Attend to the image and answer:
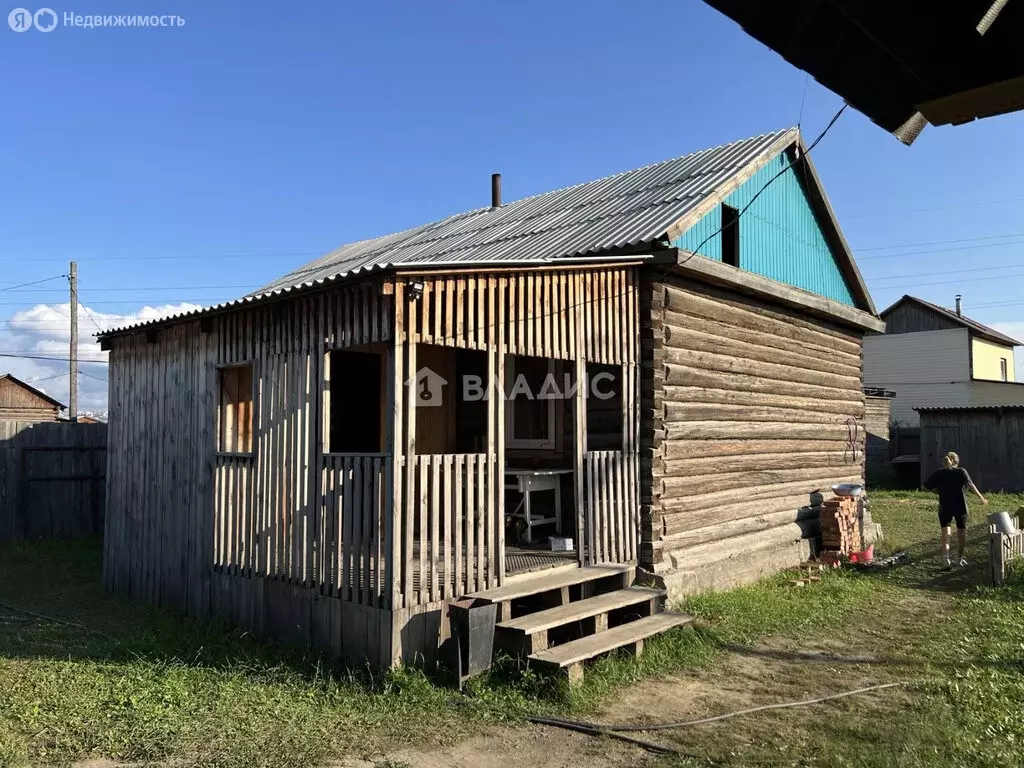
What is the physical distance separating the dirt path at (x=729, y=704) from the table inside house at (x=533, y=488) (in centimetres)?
288

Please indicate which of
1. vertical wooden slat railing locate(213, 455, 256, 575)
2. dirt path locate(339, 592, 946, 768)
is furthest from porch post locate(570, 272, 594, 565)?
vertical wooden slat railing locate(213, 455, 256, 575)

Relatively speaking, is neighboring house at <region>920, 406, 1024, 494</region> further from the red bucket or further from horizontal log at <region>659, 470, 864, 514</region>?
the red bucket

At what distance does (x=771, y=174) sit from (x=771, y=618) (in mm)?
6499

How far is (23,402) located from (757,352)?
118 feet

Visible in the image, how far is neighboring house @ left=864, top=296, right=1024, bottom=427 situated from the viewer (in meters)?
34.3

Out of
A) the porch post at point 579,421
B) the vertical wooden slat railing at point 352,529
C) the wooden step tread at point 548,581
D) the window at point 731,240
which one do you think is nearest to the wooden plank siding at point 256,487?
the vertical wooden slat railing at point 352,529

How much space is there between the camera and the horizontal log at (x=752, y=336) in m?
9.33

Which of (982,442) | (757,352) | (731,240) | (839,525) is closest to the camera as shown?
(731,240)

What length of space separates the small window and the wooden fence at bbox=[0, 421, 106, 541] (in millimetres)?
6480

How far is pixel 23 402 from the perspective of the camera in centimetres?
3566

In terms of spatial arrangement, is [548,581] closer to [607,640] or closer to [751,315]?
[607,640]

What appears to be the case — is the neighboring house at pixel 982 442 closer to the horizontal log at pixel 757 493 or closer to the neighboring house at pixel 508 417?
the horizontal log at pixel 757 493

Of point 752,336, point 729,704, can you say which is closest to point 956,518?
point 752,336

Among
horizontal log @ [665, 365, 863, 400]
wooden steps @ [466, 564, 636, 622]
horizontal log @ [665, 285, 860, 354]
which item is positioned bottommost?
Result: wooden steps @ [466, 564, 636, 622]
